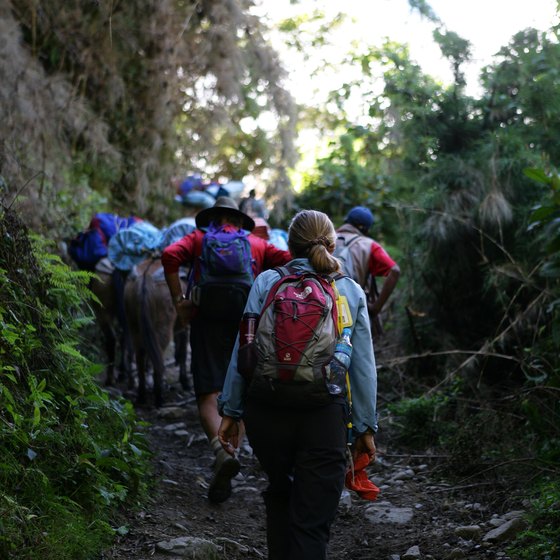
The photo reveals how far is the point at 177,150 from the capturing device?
11.8m

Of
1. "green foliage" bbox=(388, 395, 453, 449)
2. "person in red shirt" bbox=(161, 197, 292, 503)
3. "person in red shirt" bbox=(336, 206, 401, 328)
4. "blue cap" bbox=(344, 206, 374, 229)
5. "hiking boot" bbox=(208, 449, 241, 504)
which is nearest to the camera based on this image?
"hiking boot" bbox=(208, 449, 241, 504)

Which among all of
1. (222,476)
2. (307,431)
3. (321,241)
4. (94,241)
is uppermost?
(94,241)

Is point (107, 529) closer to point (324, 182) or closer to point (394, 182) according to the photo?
point (394, 182)

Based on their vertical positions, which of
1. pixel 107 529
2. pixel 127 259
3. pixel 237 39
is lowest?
pixel 107 529

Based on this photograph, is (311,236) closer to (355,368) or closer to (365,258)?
(355,368)

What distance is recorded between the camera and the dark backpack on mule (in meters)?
3.60

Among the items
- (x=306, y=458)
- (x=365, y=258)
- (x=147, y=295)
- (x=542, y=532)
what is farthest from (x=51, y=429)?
(x=147, y=295)

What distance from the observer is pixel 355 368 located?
3885 mm

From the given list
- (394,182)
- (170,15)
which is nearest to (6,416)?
(394,182)

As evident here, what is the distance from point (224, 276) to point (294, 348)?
220 cm

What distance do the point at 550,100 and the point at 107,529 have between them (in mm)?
5543

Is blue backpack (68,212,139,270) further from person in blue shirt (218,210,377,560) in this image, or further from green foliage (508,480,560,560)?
green foliage (508,480,560,560)

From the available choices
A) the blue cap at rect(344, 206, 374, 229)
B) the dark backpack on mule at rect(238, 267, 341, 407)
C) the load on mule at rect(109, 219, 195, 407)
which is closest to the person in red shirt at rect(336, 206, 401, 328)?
the blue cap at rect(344, 206, 374, 229)

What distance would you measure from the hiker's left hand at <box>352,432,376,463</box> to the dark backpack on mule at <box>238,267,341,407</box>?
361 millimetres
